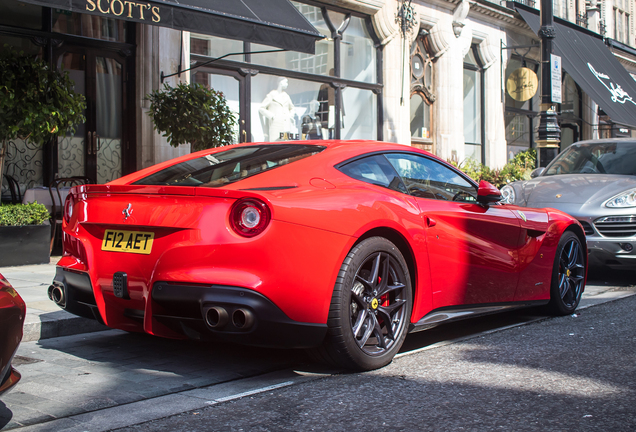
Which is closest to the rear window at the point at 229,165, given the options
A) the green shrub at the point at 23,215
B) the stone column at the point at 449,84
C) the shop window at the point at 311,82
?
the green shrub at the point at 23,215

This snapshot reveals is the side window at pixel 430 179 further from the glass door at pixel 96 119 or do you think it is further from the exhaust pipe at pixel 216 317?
the glass door at pixel 96 119

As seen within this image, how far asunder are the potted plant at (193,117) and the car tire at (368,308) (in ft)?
20.5

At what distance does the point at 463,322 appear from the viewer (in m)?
5.73

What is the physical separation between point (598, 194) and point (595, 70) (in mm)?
15446

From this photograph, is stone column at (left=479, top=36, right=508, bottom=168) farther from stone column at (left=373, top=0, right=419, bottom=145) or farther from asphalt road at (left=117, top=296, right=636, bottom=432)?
asphalt road at (left=117, top=296, right=636, bottom=432)

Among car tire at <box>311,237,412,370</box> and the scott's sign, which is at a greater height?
the scott's sign

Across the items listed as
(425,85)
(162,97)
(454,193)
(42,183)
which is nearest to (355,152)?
(454,193)

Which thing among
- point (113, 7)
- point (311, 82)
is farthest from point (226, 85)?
point (113, 7)

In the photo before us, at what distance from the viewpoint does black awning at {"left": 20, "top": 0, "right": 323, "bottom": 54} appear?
7.57m

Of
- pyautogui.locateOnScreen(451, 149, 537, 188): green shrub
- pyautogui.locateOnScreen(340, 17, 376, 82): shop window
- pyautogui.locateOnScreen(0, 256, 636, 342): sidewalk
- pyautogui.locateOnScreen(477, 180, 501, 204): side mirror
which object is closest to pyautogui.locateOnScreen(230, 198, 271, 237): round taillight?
pyautogui.locateOnScreen(477, 180, 501, 204): side mirror

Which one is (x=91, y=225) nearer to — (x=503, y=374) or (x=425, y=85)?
(x=503, y=374)

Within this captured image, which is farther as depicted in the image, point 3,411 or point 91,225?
point 91,225

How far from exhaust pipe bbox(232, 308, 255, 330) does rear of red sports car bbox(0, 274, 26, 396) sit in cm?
104

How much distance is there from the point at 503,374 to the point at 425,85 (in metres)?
15.3
